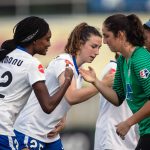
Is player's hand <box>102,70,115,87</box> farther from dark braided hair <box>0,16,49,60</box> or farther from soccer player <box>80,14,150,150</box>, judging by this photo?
dark braided hair <box>0,16,49,60</box>

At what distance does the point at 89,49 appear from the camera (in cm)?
934

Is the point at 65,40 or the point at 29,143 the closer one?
the point at 29,143

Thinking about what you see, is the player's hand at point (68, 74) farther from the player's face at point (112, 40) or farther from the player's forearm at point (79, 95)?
the player's forearm at point (79, 95)

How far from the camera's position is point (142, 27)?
845 cm

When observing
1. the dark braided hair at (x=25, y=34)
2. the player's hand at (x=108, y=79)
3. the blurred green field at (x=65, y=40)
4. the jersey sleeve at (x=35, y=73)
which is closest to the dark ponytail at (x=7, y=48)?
the dark braided hair at (x=25, y=34)

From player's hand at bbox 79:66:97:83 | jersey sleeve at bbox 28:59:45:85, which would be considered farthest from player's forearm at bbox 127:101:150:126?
jersey sleeve at bbox 28:59:45:85

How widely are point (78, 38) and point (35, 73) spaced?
133cm

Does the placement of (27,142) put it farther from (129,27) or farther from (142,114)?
(129,27)

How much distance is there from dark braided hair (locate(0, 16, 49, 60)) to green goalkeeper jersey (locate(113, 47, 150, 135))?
798mm

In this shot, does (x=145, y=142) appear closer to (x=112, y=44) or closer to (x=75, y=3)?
(x=112, y=44)

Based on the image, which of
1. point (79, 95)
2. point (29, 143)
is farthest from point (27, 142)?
point (79, 95)

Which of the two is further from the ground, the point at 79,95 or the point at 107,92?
the point at 107,92

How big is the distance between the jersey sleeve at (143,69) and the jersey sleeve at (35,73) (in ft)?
2.61

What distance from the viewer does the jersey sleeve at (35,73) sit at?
317 inches
